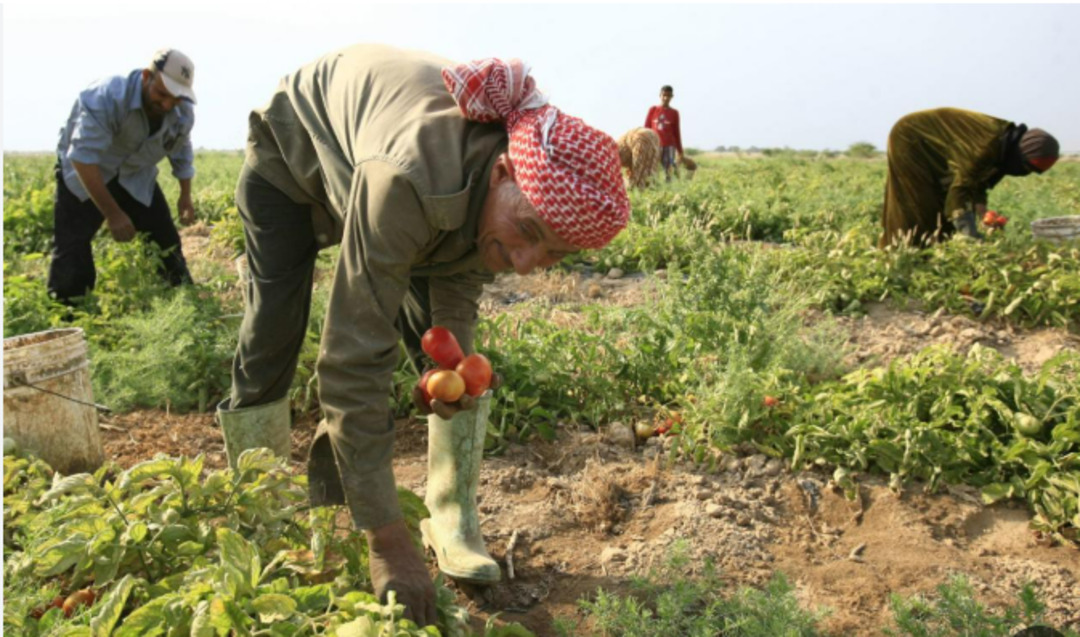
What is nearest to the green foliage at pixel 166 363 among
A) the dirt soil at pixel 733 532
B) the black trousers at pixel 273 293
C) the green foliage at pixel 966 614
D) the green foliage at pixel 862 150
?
the dirt soil at pixel 733 532

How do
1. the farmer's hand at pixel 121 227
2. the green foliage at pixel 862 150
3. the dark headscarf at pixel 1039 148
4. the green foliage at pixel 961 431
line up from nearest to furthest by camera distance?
the green foliage at pixel 961 431
the farmer's hand at pixel 121 227
the dark headscarf at pixel 1039 148
the green foliage at pixel 862 150

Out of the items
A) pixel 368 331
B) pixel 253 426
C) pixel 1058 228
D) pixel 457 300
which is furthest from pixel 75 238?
pixel 1058 228

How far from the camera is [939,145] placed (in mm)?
6223

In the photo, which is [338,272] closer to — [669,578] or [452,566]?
[452,566]

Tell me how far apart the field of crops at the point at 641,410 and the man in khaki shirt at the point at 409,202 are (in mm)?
263

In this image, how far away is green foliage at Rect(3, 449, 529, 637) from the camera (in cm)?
171

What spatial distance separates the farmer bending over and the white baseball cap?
14.6 ft

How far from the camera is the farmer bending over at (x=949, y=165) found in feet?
19.2

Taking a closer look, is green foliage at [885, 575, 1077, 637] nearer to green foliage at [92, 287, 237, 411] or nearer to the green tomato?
the green tomato

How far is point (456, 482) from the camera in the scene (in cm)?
257

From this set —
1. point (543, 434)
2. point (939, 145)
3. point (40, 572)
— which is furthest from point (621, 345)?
point (939, 145)

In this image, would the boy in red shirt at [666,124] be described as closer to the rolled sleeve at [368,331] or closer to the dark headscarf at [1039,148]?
the dark headscarf at [1039,148]

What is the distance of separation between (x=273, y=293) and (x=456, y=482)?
2.62ft

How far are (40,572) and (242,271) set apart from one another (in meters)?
2.62
